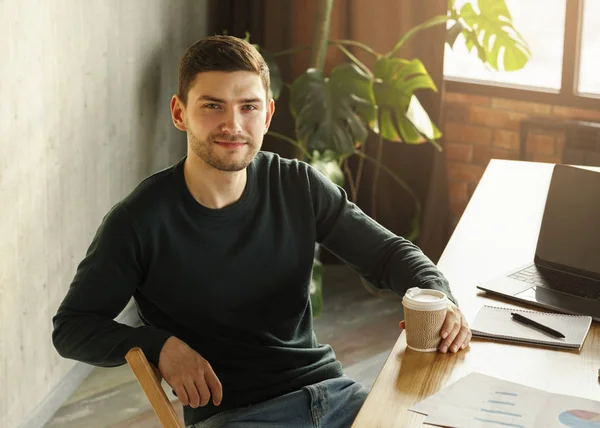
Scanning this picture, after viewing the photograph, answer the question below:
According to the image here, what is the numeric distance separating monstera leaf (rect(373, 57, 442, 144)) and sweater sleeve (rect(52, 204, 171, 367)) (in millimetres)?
2037

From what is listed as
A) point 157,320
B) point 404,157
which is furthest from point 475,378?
point 404,157

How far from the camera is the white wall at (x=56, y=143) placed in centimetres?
257

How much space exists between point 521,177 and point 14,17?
4.92 ft

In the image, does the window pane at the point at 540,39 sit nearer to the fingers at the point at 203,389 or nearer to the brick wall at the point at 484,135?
the brick wall at the point at 484,135

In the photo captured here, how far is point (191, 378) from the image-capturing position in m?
1.55

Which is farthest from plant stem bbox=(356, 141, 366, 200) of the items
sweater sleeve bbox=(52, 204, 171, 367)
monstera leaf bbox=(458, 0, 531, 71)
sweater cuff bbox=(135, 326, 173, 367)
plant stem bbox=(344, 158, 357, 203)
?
sweater cuff bbox=(135, 326, 173, 367)

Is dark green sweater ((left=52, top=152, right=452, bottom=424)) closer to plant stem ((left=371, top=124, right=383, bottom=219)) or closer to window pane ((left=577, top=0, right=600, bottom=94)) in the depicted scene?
plant stem ((left=371, top=124, right=383, bottom=219))

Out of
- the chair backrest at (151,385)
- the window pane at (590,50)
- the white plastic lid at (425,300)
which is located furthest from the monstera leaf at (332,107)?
the chair backrest at (151,385)

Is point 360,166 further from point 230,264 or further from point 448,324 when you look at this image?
point 448,324

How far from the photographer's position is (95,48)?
304 cm

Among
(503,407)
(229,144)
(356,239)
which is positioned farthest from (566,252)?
(229,144)

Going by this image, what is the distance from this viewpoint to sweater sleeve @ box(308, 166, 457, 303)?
78.4 inches

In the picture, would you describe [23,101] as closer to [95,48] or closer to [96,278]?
[95,48]

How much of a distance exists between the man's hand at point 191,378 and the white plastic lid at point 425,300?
368 mm
